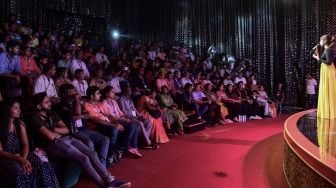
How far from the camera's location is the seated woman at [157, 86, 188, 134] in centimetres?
634

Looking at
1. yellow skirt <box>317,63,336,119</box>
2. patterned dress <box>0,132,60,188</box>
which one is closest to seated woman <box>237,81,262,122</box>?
yellow skirt <box>317,63,336,119</box>

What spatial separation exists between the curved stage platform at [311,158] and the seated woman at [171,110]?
2.48 meters

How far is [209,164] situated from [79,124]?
1616 mm

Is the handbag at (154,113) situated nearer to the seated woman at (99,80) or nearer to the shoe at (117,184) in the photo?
the seated woman at (99,80)

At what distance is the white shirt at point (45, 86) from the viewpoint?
4981 mm

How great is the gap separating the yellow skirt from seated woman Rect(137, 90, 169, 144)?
250 cm

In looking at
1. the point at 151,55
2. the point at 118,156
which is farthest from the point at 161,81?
the point at 118,156

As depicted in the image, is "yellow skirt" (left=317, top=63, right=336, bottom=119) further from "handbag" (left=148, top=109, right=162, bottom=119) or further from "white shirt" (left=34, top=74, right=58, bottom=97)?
"white shirt" (left=34, top=74, right=58, bottom=97)

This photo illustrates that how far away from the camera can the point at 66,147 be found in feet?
10.9

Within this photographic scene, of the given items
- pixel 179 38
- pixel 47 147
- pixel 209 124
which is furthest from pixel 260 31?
pixel 47 147

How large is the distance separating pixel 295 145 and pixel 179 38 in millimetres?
9910

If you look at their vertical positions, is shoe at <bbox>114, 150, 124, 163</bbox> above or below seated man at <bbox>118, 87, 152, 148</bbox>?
below

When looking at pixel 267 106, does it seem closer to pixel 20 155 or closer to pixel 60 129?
pixel 60 129

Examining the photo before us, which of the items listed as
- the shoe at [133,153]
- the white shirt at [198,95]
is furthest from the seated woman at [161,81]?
the shoe at [133,153]
